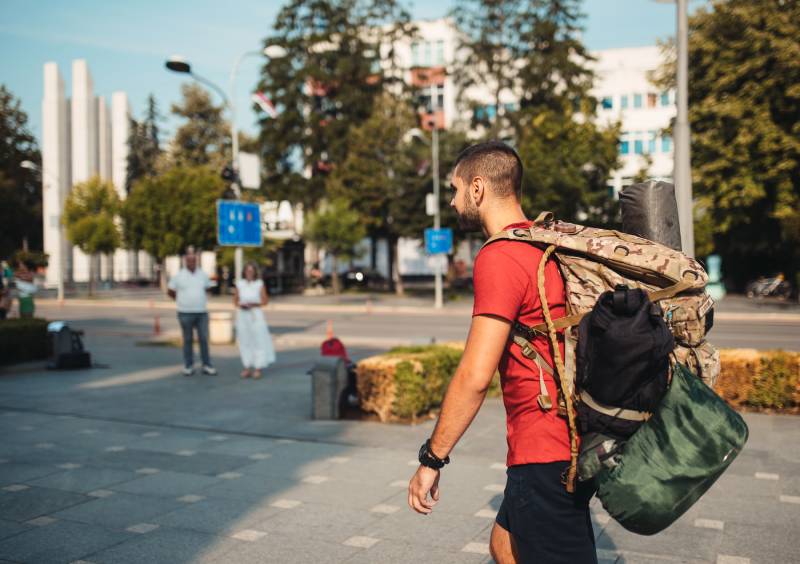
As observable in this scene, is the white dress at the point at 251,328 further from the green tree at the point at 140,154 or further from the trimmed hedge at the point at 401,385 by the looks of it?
the green tree at the point at 140,154

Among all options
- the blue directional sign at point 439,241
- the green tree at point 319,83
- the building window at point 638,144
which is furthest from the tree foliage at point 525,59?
the building window at point 638,144

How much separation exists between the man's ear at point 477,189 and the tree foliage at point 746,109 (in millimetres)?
28931

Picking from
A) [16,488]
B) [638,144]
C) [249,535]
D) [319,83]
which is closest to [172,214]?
[319,83]

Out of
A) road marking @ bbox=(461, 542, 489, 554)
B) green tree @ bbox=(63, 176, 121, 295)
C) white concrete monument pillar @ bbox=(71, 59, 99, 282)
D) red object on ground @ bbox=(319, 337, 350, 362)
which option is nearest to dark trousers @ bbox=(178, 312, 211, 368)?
red object on ground @ bbox=(319, 337, 350, 362)

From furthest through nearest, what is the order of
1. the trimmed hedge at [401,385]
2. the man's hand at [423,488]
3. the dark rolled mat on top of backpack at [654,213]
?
the trimmed hedge at [401,385] < the dark rolled mat on top of backpack at [654,213] < the man's hand at [423,488]

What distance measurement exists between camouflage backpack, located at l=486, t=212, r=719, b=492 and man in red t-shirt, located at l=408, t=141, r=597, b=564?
33mm

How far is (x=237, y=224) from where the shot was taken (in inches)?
643

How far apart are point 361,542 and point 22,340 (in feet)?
34.7

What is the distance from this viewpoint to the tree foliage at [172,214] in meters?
41.7

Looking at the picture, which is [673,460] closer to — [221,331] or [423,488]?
[423,488]

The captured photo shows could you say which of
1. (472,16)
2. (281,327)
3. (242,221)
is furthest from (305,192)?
(242,221)

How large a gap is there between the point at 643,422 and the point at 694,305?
0.40 m

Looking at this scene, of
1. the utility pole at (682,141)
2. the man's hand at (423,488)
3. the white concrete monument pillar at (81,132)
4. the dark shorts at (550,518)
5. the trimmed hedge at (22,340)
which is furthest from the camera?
the white concrete monument pillar at (81,132)

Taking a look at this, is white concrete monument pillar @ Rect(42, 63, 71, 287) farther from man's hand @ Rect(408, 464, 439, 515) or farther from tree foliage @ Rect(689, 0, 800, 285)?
man's hand @ Rect(408, 464, 439, 515)
